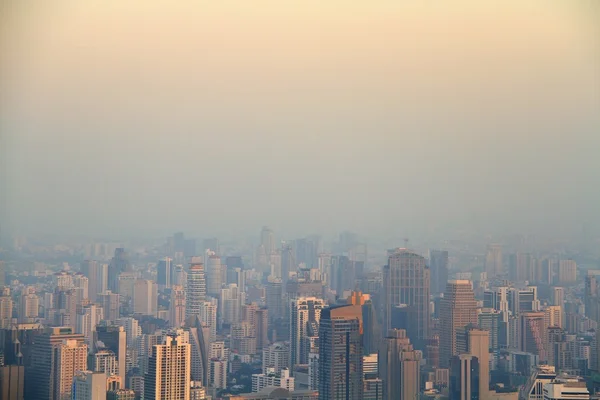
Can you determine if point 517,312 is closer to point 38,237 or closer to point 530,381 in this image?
point 530,381

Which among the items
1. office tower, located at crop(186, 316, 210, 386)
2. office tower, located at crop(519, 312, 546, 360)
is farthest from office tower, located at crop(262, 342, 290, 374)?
office tower, located at crop(519, 312, 546, 360)

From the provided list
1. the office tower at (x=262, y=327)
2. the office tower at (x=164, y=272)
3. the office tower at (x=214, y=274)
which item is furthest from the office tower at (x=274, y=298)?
the office tower at (x=164, y=272)

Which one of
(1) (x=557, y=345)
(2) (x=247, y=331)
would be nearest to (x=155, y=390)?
(2) (x=247, y=331)

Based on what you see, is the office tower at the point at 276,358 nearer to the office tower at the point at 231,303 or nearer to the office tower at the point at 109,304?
the office tower at the point at 231,303

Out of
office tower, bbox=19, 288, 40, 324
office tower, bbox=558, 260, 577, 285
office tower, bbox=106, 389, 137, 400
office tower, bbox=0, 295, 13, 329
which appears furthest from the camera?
office tower, bbox=558, 260, 577, 285

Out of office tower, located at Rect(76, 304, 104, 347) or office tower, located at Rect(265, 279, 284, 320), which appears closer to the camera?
office tower, located at Rect(76, 304, 104, 347)

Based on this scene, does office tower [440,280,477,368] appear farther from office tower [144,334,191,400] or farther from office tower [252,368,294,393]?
office tower [144,334,191,400]

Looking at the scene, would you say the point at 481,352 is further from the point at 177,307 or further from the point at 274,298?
the point at 177,307

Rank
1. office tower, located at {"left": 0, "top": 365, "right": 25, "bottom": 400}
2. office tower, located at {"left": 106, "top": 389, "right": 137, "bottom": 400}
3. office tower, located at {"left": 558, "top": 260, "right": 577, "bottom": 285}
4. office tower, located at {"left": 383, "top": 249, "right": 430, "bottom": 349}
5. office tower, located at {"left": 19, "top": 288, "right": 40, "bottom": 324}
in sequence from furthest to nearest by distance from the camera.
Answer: office tower, located at {"left": 383, "top": 249, "right": 430, "bottom": 349}, office tower, located at {"left": 558, "top": 260, "right": 577, "bottom": 285}, office tower, located at {"left": 106, "top": 389, "right": 137, "bottom": 400}, office tower, located at {"left": 19, "top": 288, "right": 40, "bottom": 324}, office tower, located at {"left": 0, "top": 365, "right": 25, "bottom": 400}
